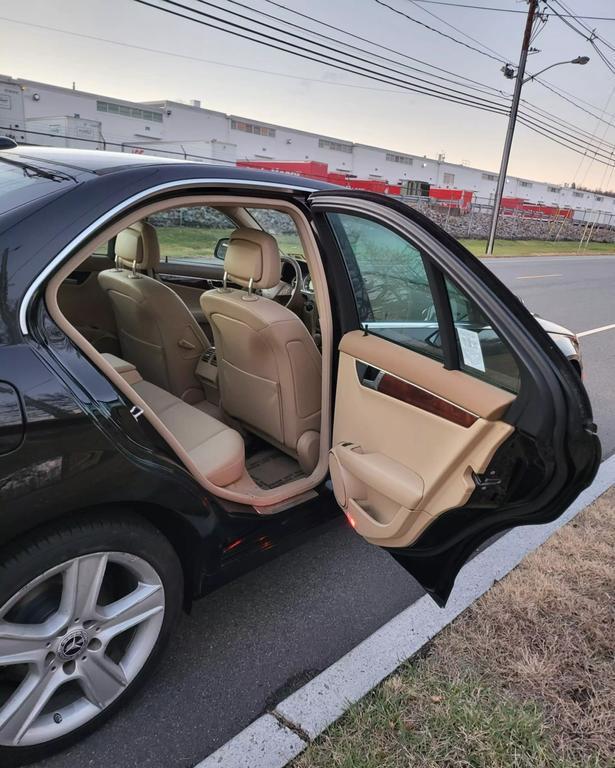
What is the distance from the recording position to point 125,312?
3.21 metres

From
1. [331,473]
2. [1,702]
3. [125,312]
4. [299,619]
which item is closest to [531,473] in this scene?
[331,473]

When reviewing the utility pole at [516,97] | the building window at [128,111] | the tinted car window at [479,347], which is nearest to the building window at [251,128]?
the building window at [128,111]

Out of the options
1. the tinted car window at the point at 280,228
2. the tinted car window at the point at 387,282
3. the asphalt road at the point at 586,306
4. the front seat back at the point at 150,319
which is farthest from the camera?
the asphalt road at the point at 586,306

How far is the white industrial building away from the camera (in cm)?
2641

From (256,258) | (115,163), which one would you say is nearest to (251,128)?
(256,258)

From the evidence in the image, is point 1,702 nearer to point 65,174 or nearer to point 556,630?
point 65,174

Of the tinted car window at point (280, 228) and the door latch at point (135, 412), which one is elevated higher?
the tinted car window at point (280, 228)

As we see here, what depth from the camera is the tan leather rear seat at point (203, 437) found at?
7.13ft

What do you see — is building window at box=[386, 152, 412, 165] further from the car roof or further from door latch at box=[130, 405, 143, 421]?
door latch at box=[130, 405, 143, 421]

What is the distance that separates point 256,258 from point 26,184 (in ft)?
3.14

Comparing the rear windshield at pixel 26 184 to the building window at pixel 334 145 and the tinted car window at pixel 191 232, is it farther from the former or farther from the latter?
the building window at pixel 334 145

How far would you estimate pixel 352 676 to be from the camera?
79.6 inches

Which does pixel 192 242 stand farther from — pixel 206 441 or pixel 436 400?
pixel 436 400

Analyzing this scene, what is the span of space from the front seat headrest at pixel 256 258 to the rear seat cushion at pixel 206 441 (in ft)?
2.16
